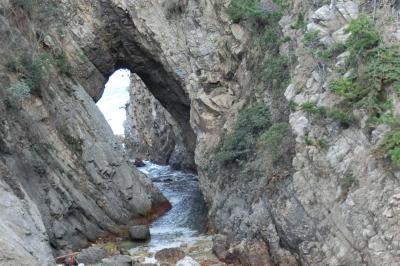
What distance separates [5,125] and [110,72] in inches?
469

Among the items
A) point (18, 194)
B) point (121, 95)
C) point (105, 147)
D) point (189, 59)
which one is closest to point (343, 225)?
point (18, 194)

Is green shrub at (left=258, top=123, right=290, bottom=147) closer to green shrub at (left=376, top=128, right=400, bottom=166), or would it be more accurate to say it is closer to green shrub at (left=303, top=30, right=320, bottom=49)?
green shrub at (left=303, top=30, right=320, bottom=49)

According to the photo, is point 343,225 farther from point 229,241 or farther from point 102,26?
point 102,26

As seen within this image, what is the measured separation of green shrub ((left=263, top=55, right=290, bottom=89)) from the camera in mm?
19109

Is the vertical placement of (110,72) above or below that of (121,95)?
below

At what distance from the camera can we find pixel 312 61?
1722 centimetres

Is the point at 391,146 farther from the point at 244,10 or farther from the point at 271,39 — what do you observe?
the point at 244,10

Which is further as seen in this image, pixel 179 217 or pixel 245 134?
pixel 179 217

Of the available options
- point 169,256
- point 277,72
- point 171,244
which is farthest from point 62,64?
point 169,256

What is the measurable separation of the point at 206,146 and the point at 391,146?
39.8ft

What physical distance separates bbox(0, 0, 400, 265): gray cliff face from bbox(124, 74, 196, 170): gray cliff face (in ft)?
26.5

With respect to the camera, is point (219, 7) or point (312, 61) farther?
point (219, 7)

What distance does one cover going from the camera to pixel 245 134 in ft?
64.2

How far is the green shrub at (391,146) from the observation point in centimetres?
1195
